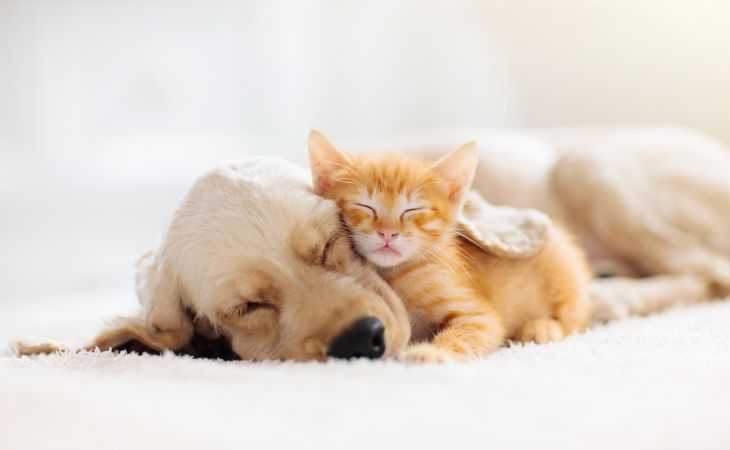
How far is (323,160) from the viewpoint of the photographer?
1.93 meters

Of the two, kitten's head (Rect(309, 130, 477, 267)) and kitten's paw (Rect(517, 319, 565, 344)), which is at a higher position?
kitten's head (Rect(309, 130, 477, 267))

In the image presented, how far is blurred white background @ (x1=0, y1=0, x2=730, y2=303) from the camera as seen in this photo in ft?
14.9

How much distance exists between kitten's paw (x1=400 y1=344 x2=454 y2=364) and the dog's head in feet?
0.19

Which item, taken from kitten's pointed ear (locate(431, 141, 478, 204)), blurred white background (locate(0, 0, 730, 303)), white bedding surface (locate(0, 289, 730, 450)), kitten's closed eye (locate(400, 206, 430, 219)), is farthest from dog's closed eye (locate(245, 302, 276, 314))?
blurred white background (locate(0, 0, 730, 303))

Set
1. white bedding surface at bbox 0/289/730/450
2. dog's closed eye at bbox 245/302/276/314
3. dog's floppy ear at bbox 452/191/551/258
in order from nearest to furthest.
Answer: white bedding surface at bbox 0/289/730/450, dog's closed eye at bbox 245/302/276/314, dog's floppy ear at bbox 452/191/551/258

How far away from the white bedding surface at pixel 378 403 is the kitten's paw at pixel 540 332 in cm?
25

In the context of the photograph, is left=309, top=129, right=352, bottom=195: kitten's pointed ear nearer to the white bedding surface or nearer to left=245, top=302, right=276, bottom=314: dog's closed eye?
left=245, top=302, right=276, bottom=314: dog's closed eye

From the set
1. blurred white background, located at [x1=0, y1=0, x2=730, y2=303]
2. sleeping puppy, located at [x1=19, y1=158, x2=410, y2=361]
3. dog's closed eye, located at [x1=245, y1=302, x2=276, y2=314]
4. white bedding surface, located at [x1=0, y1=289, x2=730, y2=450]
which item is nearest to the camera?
white bedding surface, located at [x1=0, y1=289, x2=730, y2=450]

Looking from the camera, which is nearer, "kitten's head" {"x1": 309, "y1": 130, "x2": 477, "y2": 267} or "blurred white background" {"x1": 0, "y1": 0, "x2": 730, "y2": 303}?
"kitten's head" {"x1": 309, "y1": 130, "x2": 477, "y2": 267}

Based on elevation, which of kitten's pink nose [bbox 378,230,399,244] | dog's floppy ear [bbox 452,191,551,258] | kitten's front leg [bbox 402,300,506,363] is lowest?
kitten's front leg [bbox 402,300,506,363]

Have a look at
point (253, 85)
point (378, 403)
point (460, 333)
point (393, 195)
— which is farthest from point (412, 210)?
point (253, 85)

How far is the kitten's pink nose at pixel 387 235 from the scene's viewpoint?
5.92ft

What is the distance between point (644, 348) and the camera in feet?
5.75

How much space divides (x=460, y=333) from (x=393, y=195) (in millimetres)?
387
